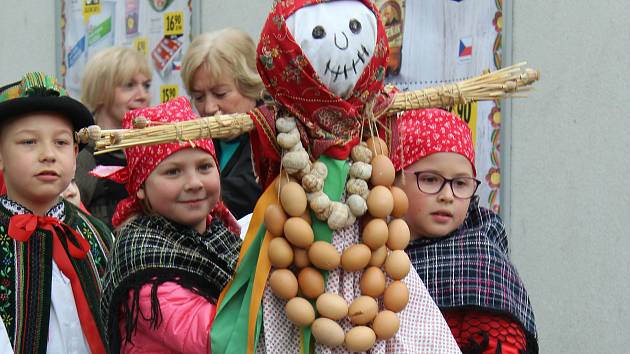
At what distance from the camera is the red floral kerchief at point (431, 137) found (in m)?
3.39

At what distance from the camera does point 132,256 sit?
324 centimetres

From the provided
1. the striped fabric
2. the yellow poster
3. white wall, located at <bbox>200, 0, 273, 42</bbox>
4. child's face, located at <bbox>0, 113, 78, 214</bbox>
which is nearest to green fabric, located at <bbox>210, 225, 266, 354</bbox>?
the striped fabric

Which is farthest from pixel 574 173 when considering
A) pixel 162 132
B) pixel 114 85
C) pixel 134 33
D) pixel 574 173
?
pixel 134 33

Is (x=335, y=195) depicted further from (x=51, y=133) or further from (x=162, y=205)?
(x=51, y=133)

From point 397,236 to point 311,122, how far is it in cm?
36

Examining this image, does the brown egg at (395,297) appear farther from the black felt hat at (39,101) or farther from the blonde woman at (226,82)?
the blonde woman at (226,82)

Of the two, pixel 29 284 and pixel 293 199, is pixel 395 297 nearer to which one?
pixel 293 199

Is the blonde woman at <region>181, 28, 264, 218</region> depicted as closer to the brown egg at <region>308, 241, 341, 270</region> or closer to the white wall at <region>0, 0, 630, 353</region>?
the white wall at <region>0, 0, 630, 353</region>

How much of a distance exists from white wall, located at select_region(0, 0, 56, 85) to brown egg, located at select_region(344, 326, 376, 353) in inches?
225

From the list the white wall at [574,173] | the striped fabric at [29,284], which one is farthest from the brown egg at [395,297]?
the white wall at [574,173]

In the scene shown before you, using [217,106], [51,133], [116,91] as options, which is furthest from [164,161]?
[116,91]

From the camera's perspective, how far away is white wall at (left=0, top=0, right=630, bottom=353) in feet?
16.3

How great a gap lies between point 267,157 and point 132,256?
0.55 metres

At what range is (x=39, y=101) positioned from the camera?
370 centimetres
